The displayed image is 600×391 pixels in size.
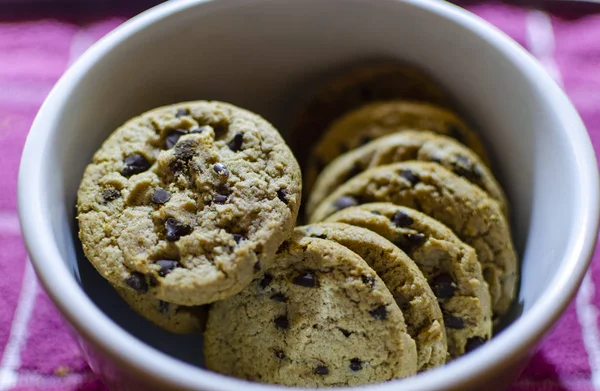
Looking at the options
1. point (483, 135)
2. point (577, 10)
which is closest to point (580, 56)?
point (577, 10)

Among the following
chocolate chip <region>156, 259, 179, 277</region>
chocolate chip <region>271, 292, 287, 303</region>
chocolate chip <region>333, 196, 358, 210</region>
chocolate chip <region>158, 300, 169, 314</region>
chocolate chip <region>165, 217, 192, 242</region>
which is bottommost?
chocolate chip <region>158, 300, 169, 314</region>

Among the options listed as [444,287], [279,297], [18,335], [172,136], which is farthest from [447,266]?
[18,335]

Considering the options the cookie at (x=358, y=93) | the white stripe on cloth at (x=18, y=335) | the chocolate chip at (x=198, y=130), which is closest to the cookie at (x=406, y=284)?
the chocolate chip at (x=198, y=130)

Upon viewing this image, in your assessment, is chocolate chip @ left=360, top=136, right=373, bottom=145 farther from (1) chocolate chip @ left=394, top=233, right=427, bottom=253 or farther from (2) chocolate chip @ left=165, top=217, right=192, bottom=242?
(2) chocolate chip @ left=165, top=217, right=192, bottom=242

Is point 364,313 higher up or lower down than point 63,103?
lower down

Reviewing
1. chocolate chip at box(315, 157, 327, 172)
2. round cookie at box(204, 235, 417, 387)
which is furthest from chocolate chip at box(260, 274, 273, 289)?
chocolate chip at box(315, 157, 327, 172)

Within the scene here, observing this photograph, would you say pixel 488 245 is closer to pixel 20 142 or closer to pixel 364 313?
pixel 364 313
